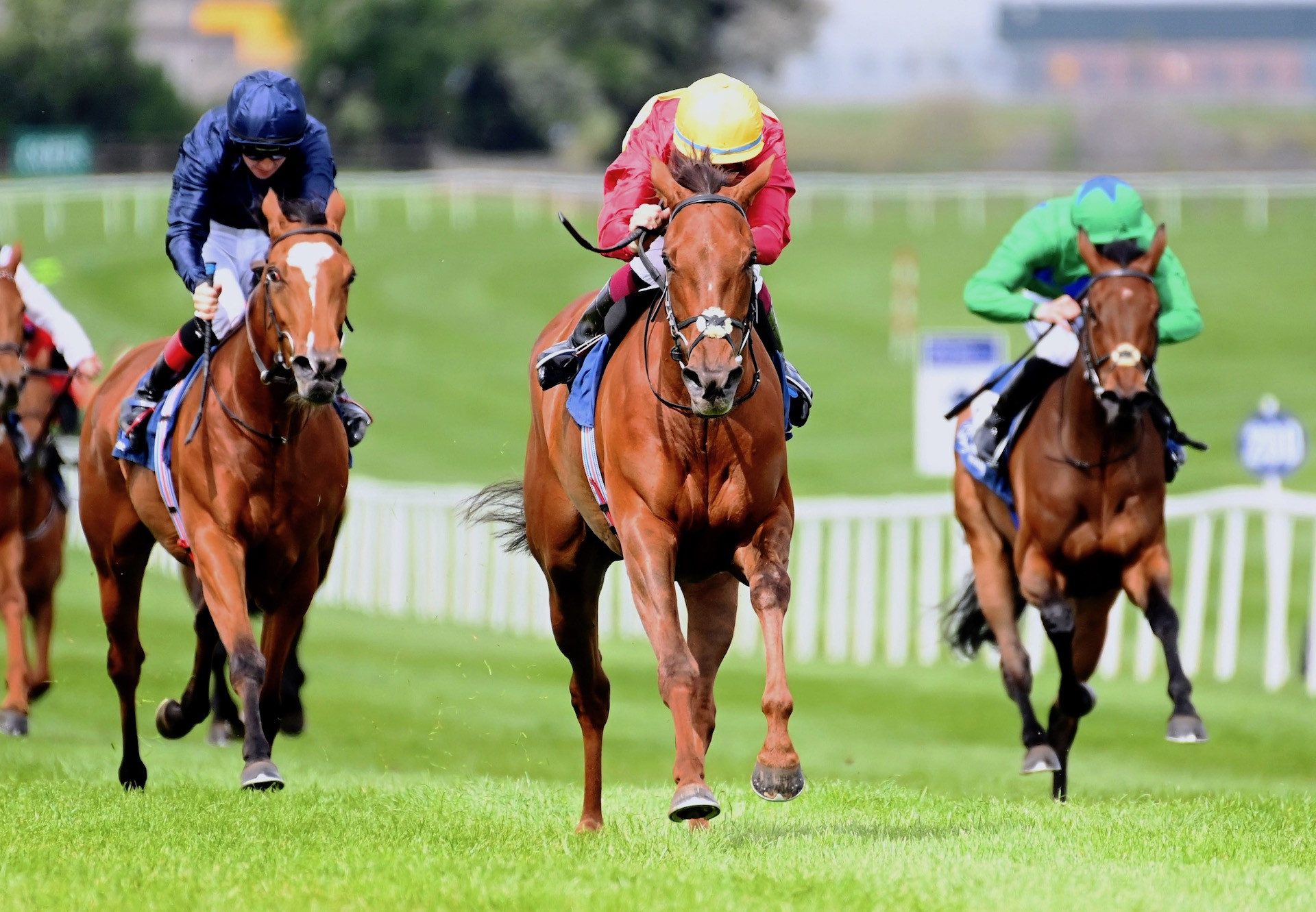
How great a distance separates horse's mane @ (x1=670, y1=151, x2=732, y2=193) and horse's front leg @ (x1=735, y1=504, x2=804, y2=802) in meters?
0.95

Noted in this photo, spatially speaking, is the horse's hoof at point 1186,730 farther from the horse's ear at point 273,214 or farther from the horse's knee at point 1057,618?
the horse's ear at point 273,214

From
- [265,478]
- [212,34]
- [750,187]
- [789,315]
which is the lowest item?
[789,315]

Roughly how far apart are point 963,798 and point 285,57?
74.0 meters

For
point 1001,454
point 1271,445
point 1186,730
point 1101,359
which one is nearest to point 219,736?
point 1001,454

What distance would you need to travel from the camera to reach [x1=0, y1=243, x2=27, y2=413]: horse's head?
30.2ft

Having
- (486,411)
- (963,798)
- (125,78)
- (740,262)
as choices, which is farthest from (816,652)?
(125,78)

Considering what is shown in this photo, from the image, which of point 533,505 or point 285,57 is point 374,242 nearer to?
point 533,505

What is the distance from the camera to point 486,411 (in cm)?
2950

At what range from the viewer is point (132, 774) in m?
7.65

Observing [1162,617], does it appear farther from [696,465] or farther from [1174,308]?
[696,465]

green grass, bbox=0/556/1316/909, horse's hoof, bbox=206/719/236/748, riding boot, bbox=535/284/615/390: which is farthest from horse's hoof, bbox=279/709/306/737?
riding boot, bbox=535/284/615/390

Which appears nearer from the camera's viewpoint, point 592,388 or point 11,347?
point 592,388

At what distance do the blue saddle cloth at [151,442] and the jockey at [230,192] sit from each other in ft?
0.15

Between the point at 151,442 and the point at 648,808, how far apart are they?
A: 2.29 meters
